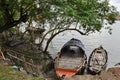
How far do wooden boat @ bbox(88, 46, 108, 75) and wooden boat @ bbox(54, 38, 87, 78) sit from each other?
37.2 inches

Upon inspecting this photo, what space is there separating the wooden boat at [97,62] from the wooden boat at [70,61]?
3.10 feet

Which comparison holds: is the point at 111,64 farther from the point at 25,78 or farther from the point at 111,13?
the point at 25,78

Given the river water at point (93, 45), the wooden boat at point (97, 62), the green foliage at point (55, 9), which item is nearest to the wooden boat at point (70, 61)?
the wooden boat at point (97, 62)

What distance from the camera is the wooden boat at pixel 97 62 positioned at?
23.9m

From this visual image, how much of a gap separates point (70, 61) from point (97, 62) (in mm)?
3999

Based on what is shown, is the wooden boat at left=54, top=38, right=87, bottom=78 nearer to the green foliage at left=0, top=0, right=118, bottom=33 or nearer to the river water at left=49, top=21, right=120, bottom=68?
the river water at left=49, top=21, right=120, bottom=68

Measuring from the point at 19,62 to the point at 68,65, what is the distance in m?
5.96

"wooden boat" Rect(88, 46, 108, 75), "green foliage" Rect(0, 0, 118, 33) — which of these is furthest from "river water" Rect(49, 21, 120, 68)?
"green foliage" Rect(0, 0, 118, 33)

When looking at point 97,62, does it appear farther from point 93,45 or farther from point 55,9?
point 93,45

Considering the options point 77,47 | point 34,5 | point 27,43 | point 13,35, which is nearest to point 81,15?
point 34,5

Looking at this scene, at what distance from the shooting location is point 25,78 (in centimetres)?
1266

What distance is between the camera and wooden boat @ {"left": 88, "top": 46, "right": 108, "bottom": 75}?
78.6ft

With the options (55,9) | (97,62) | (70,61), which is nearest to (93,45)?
(97,62)

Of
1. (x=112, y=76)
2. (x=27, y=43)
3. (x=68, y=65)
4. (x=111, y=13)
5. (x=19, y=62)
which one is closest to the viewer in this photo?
(x=19, y=62)
